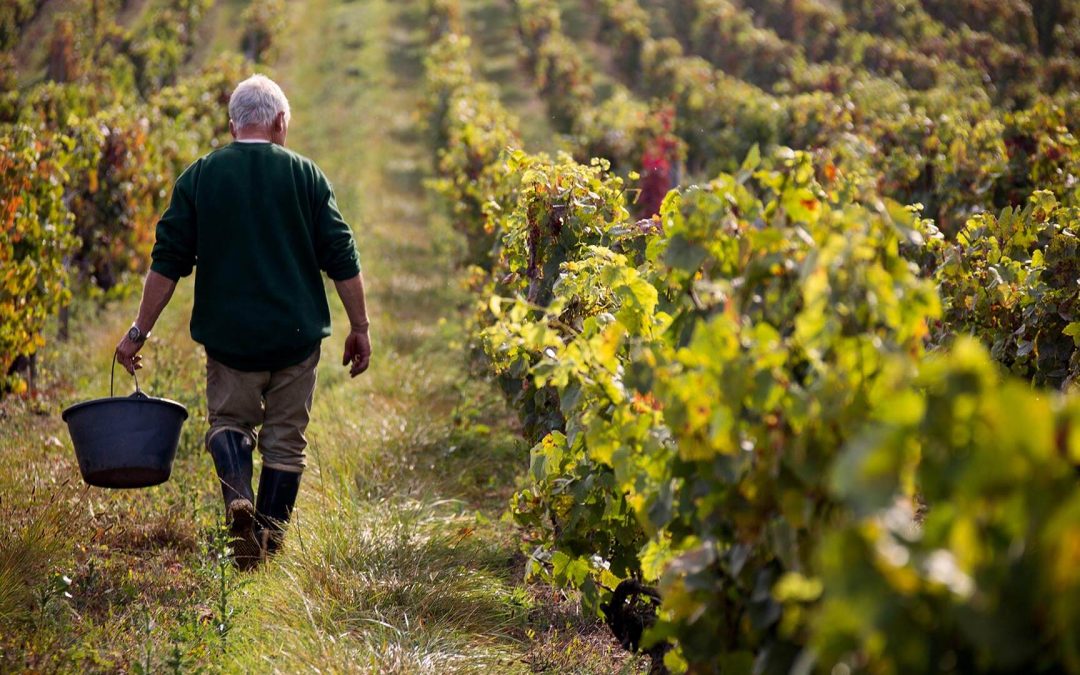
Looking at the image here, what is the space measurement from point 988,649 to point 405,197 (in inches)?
532

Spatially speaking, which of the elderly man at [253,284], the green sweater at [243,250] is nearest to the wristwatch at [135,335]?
the elderly man at [253,284]

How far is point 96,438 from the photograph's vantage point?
3.41 metres

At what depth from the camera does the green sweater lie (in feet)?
12.4

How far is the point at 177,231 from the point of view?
380cm

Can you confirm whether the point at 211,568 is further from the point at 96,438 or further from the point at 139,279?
the point at 139,279

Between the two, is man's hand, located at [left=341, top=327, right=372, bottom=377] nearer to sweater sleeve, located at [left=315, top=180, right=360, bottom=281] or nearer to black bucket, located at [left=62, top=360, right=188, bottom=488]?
sweater sleeve, located at [left=315, top=180, right=360, bottom=281]

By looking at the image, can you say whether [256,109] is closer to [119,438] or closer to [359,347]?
[359,347]

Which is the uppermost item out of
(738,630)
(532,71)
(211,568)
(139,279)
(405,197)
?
(738,630)

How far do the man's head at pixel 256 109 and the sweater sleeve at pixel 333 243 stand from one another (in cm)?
31

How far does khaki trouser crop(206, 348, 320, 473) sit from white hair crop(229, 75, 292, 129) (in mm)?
941

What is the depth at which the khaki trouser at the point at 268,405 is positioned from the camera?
3.88 m

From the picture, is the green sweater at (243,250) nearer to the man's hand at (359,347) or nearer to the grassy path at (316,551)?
the man's hand at (359,347)

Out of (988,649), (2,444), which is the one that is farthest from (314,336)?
(988,649)

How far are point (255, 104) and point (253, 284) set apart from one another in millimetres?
712
